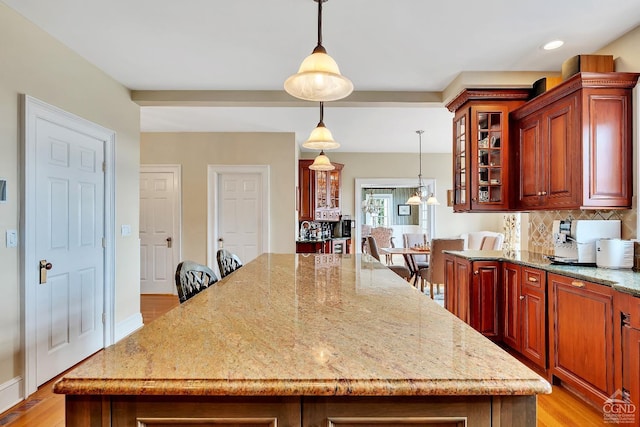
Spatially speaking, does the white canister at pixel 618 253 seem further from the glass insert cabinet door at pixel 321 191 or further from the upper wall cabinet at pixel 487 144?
the glass insert cabinet door at pixel 321 191

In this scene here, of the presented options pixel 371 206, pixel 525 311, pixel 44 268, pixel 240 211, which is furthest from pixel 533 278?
pixel 371 206

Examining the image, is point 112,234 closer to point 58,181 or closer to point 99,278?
point 99,278

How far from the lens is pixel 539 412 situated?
2.26m

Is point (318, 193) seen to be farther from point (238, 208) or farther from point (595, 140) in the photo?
point (595, 140)

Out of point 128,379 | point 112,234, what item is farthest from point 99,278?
point 128,379

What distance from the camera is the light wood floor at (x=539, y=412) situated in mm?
2125

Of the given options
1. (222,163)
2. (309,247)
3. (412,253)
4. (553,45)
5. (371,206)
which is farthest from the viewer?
(371,206)

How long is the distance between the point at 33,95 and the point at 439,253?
173 inches

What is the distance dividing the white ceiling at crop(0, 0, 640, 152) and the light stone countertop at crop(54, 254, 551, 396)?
1.88 metres

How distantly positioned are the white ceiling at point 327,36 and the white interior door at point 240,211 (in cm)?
193

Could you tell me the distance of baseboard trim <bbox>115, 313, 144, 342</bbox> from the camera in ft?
11.5

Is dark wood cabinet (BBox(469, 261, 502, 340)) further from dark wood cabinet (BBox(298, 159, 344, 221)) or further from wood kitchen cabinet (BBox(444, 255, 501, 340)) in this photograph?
dark wood cabinet (BBox(298, 159, 344, 221))

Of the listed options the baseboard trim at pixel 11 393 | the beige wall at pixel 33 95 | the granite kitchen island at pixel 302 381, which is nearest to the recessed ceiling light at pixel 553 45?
the granite kitchen island at pixel 302 381

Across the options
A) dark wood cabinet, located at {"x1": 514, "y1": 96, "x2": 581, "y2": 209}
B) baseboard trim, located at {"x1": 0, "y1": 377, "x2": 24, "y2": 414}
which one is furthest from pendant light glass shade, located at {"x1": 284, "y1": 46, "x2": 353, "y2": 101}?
baseboard trim, located at {"x1": 0, "y1": 377, "x2": 24, "y2": 414}
